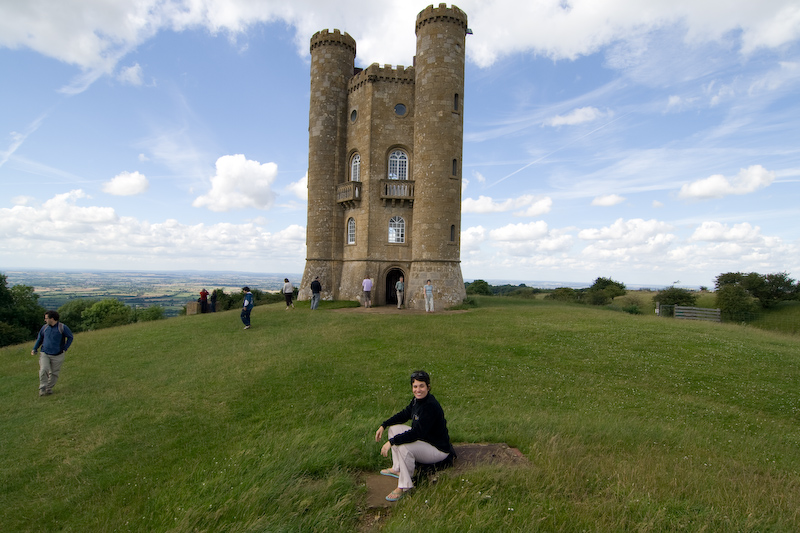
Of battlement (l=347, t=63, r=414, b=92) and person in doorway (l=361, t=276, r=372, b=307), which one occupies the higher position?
battlement (l=347, t=63, r=414, b=92)

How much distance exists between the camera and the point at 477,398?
9969 millimetres

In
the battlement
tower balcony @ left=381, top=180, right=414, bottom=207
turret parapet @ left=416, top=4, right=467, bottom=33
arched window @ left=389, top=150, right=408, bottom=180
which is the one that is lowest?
tower balcony @ left=381, top=180, right=414, bottom=207

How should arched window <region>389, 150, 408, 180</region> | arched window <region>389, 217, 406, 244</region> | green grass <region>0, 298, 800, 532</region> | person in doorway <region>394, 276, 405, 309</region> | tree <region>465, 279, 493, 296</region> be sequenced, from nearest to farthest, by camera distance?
green grass <region>0, 298, 800, 532</region>, person in doorway <region>394, 276, 405, 309</region>, arched window <region>389, 217, 406, 244</region>, arched window <region>389, 150, 408, 180</region>, tree <region>465, 279, 493, 296</region>

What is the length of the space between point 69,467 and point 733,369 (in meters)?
15.7

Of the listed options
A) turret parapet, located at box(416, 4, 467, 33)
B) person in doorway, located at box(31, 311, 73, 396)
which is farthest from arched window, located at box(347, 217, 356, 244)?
person in doorway, located at box(31, 311, 73, 396)

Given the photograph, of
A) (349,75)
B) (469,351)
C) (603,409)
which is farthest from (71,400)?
(349,75)

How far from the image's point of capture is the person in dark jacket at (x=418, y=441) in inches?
209

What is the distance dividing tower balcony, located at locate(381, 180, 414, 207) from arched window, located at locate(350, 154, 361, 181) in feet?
8.69

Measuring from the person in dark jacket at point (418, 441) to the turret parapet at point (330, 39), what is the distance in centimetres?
2990

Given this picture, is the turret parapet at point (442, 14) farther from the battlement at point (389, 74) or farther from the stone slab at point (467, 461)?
the stone slab at point (467, 461)

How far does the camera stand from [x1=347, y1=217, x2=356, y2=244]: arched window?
29677mm

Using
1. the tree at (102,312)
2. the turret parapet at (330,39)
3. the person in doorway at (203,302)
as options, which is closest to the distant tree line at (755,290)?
the turret parapet at (330,39)

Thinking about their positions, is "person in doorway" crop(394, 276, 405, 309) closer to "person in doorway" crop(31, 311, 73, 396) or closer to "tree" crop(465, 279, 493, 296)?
"person in doorway" crop(31, 311, 73, 396)

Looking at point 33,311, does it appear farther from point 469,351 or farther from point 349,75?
point 469,351
